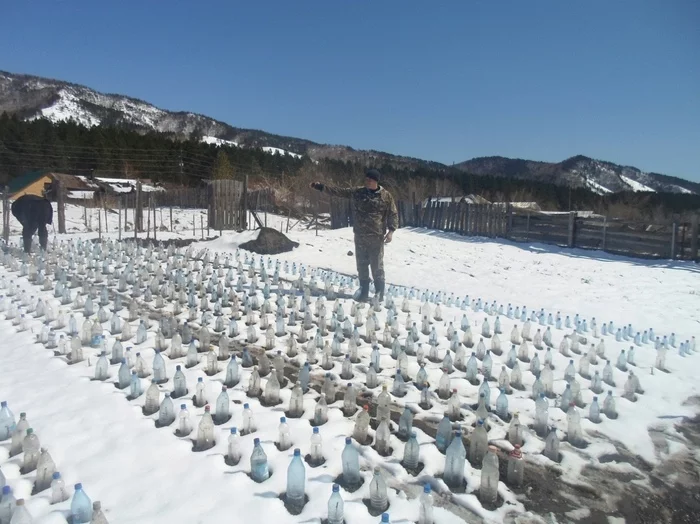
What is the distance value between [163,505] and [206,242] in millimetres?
11134

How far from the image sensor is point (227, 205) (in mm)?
15828

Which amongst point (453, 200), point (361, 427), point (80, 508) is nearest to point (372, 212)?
point (361, 427)

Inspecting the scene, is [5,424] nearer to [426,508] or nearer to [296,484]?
[296,484]

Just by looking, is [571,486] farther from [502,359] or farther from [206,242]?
[206,242]

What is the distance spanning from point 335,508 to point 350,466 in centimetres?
43

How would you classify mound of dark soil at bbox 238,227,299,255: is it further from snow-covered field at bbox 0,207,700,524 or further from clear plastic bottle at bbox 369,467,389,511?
clear plastic bottle at bbox 369,467,389,511

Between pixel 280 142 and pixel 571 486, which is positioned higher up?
pixel 280 142

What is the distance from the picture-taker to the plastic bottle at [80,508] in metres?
2.73

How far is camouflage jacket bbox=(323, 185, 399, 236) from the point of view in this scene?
7277mm

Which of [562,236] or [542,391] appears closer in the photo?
[542,391]

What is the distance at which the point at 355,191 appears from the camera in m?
7.42

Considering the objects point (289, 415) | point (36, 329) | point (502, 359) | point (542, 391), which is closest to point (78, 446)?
point (289, 415)

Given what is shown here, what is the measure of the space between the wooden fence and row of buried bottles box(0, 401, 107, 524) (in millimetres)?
14738

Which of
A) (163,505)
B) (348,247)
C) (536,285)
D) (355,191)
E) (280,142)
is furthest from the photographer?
(280,142)
